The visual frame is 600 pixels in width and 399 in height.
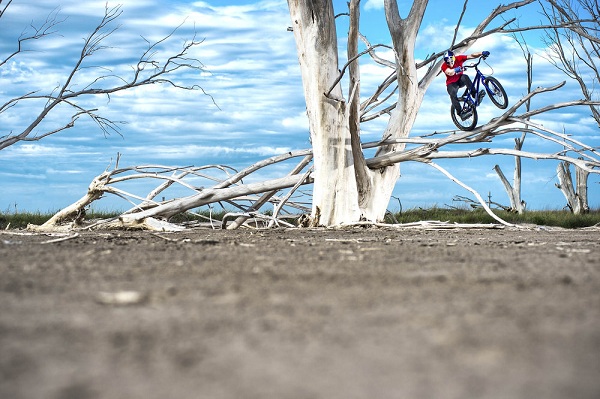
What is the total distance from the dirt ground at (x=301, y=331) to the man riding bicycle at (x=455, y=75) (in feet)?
17.8

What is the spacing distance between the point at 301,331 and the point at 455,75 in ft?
24.4

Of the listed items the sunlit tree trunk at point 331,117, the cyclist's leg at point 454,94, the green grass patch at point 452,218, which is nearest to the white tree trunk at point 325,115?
the sunlit tree trunk at point 331,117

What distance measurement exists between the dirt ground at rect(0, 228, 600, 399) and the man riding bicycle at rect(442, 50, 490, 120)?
543 cm

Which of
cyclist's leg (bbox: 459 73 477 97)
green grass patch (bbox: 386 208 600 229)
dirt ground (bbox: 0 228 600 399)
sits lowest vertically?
dirt ground (bbox: 0 228 600 399)

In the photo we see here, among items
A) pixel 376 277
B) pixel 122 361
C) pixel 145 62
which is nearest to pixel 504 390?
pixel 122 361

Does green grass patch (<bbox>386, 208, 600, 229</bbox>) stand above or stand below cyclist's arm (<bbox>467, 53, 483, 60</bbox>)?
below

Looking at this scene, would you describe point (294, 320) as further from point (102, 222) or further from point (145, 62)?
point (145, 62)

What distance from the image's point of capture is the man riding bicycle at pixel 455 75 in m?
8.95

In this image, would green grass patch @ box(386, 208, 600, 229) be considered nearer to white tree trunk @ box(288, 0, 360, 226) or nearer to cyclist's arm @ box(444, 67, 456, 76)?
cyclist's arm @ box(444, 67, 456, 76)

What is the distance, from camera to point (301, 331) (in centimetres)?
215

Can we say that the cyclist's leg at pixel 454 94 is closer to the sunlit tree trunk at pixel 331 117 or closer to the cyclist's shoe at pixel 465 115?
the cyclist's shoe at pixel 465 115

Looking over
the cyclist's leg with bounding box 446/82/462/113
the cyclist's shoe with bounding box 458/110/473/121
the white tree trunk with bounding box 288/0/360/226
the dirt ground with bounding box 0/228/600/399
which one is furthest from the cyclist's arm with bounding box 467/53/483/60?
the dirt ground with bounding box 0/228/600/399

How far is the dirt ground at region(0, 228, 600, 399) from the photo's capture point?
169cm

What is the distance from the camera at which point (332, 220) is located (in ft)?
28.2
